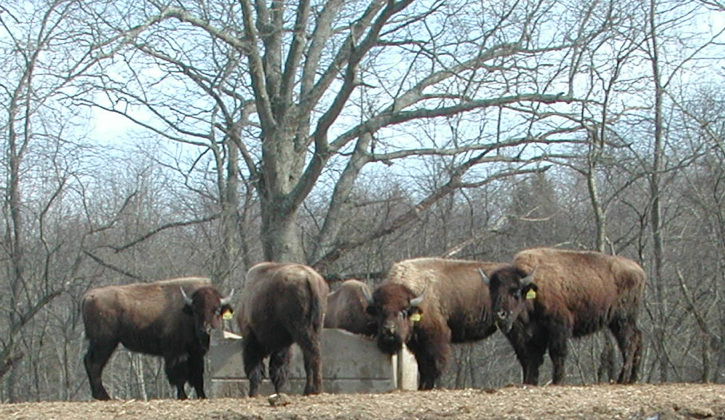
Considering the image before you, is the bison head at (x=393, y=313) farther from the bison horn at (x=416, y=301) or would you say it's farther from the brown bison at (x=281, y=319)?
the brown bison at (x=281, y=319)

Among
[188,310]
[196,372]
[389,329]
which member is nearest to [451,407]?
[389,329]

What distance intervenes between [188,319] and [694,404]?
8.51 metres

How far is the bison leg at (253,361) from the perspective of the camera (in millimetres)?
14320

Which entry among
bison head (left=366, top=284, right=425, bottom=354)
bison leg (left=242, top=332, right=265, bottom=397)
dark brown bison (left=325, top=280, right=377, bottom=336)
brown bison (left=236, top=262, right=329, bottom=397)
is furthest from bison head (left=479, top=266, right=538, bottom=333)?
bison leg (left=242, top=332, right=265, bottom=397)

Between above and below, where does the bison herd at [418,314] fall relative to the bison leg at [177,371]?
above

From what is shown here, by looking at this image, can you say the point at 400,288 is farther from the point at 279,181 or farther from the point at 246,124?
the point at 246,124

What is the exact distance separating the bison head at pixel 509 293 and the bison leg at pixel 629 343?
1.52 metres

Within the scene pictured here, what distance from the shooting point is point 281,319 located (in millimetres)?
13938

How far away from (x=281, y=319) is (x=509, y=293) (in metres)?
3.17

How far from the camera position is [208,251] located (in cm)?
2823

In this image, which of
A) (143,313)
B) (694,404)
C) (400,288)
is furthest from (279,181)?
(694,404)

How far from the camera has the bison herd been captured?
14078 millimetres

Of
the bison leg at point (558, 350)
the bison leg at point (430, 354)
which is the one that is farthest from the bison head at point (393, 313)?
the bison leg at point (558, 350)

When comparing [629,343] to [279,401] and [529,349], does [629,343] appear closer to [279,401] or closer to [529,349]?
[529,349]
